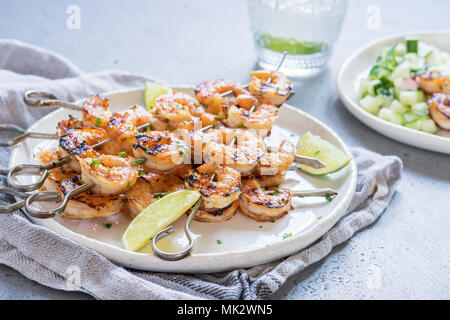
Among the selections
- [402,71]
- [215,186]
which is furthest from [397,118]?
[215,186]

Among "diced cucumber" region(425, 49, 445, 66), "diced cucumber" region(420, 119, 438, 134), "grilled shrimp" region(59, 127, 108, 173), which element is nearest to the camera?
"grilled shrimp" region(59, 127, 108, 173)

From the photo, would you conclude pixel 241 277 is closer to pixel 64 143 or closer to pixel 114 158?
pixel 114 158

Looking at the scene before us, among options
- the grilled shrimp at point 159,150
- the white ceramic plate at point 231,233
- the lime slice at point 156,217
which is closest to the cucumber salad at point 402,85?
the white ceramic plate at point 231,233

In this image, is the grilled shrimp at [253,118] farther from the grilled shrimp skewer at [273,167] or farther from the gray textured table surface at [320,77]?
the gray textured table surface at [320,77]

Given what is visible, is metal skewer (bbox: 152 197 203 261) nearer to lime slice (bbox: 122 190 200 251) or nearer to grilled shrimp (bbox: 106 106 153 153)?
lime slice (bbox: 122 190 200 251)

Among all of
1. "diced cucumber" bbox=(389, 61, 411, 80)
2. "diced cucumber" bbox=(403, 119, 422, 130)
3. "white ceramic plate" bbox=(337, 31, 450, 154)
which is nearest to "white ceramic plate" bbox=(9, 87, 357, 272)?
"white ceramic plate" bbox=(337, 31, 450, 154)
